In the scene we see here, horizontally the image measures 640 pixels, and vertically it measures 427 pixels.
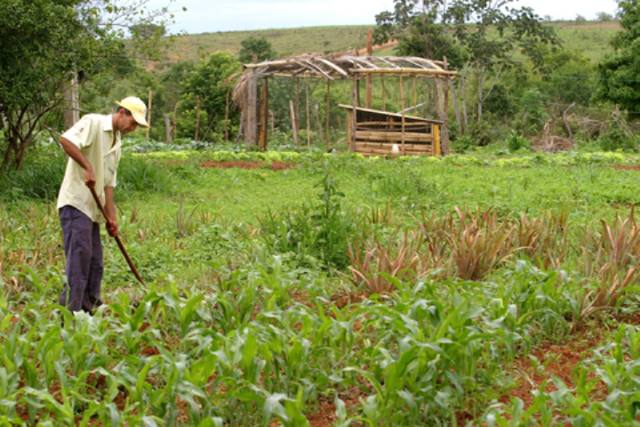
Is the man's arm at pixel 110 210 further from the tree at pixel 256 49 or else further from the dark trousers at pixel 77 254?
the tree at pixel 256 49

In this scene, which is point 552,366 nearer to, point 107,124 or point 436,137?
point 107,124

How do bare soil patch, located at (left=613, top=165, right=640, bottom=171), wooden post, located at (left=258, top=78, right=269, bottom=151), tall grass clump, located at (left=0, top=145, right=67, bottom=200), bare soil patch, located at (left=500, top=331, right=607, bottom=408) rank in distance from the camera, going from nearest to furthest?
1. bare soil patch, located at (left=500, top=331, right=607, bottom=408)
2. tall grass clump, located at (left=0, top=145, right=67, bottom=200)
3. bare soil patch, located at (left=613, top=165, right=640, bottom=171)
4. wooden post, located at (left=258, top=78, right=269, bottom=151)

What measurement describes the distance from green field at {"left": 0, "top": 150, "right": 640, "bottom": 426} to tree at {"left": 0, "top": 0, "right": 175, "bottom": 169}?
11.4ft

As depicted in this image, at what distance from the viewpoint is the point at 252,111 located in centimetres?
2253

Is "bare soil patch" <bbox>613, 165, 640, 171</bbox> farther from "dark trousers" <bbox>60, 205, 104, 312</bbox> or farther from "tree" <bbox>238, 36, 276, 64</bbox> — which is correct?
"tree" <bbox>238, 36, 276, 64</bbox>

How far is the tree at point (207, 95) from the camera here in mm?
28444

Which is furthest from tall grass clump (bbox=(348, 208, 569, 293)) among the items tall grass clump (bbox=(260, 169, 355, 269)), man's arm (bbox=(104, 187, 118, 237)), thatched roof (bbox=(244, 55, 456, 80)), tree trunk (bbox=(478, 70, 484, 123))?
tree trunk (bbox=(478, 70, 484, 123))

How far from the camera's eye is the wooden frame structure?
21.1 m

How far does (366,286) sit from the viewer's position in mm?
6094

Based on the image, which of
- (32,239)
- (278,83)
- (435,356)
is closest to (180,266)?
(32,239)

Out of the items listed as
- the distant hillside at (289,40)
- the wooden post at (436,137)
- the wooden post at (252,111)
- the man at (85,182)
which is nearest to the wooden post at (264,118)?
the wooden post at (252,111)

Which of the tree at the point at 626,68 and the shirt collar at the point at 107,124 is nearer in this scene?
the shirt collar at the point at 107,124

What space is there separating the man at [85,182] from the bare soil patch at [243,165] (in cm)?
1008

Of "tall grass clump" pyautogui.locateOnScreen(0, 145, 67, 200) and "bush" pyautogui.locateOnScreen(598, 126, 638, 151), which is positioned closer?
"tall grass clump" pyautogui.locateOnScreen(0, 145, 67, 200)
